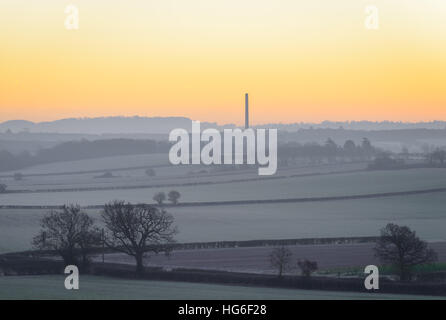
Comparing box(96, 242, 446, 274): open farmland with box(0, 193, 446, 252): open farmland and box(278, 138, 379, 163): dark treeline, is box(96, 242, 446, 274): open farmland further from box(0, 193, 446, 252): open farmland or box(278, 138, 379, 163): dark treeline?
box(278, 138, 379, 163): dark treeline

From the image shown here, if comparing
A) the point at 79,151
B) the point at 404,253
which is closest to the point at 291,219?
the point at 404,253

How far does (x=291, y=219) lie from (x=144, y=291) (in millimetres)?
27904

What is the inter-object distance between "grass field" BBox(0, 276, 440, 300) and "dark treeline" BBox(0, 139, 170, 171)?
306 feet

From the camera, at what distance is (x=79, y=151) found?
5438 inches

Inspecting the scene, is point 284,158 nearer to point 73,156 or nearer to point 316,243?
point 73,156

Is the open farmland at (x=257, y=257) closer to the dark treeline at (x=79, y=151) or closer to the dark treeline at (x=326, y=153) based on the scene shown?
the dark treeline at (x=326, y=153)

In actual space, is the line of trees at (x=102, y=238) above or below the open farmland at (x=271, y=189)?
below

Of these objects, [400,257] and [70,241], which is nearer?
[400,257]

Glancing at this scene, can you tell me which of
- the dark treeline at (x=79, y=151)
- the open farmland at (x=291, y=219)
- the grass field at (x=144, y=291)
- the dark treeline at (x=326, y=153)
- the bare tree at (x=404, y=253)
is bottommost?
the grass field at (x=144, y=291)

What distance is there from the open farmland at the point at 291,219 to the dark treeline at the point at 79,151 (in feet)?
228

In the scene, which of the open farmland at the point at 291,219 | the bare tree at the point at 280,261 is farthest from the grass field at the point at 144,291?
the open farmland at the point at 291,219

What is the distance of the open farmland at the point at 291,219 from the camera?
44.7 m

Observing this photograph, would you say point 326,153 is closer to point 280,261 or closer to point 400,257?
point 400,257
